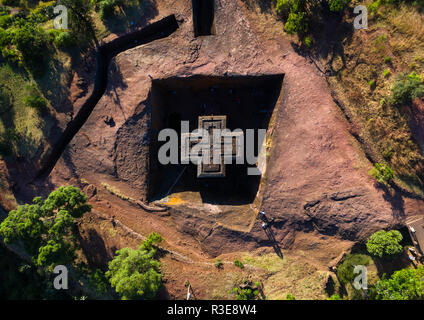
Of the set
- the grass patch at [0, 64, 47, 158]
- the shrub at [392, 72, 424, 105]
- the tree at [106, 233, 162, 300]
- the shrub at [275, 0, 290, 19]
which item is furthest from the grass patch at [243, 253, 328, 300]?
the grass patch at [0, 64, 47, 158]

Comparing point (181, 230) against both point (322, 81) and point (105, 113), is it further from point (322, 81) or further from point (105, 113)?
point (322, 81)

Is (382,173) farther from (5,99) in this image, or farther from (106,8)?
(5,99)

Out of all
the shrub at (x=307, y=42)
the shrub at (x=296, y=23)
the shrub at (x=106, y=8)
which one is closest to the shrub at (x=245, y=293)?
the shrub at (x=307, y=42)

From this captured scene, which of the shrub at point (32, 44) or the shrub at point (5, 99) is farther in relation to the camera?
the shrub at point (5, 99)

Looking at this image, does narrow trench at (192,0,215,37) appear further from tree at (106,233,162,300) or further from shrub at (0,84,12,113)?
tree at (106,233,162,300)

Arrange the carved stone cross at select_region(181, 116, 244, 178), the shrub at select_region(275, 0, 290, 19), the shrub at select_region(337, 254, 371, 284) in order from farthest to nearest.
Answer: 1. the carved stone cross at select_region(181, 116, 244, 178)
2. the shrub at select_region(275, 0, 290, 19)
3. the shrub at select_region(337, 254, 371, 284)

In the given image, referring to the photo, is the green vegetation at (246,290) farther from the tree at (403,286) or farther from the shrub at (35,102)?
the shrub at (35,102)
